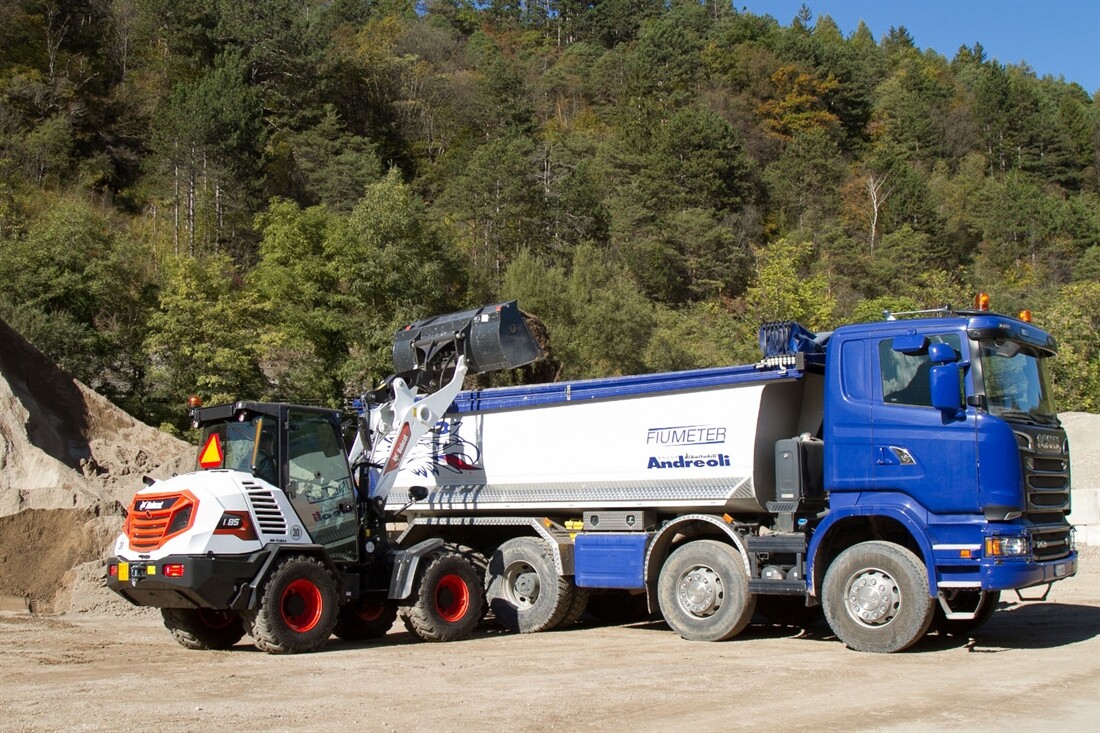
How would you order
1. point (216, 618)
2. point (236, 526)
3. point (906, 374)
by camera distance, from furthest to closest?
point (216, 618) → point (236, 526) → point (906, 374)

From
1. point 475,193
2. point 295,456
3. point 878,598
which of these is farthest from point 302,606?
point 475,193

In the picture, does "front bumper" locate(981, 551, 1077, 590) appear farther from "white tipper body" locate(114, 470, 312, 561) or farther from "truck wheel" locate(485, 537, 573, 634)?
"white tipper body" locate(114, 470, 312, 561)

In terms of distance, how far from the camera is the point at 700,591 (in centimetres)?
1202

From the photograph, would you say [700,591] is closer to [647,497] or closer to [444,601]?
[647,497]

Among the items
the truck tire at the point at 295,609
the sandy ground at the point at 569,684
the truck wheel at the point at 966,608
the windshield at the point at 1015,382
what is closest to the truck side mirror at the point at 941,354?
the windshield at the point at 1015,382

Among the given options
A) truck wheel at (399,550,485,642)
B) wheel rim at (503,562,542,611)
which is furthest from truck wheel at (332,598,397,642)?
wheel rim at (503,562,542,611)

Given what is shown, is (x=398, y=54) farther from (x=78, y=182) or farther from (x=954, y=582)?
(x=954, y=582)

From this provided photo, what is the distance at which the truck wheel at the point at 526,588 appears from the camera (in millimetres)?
13234

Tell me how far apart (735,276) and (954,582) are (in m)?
50.9

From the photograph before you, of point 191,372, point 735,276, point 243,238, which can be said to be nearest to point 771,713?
point 191,372

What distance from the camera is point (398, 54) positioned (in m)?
87.4

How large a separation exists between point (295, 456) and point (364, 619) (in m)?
2.53

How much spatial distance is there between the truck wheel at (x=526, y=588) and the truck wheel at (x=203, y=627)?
318 centimetres

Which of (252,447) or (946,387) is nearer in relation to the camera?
(946,387)
